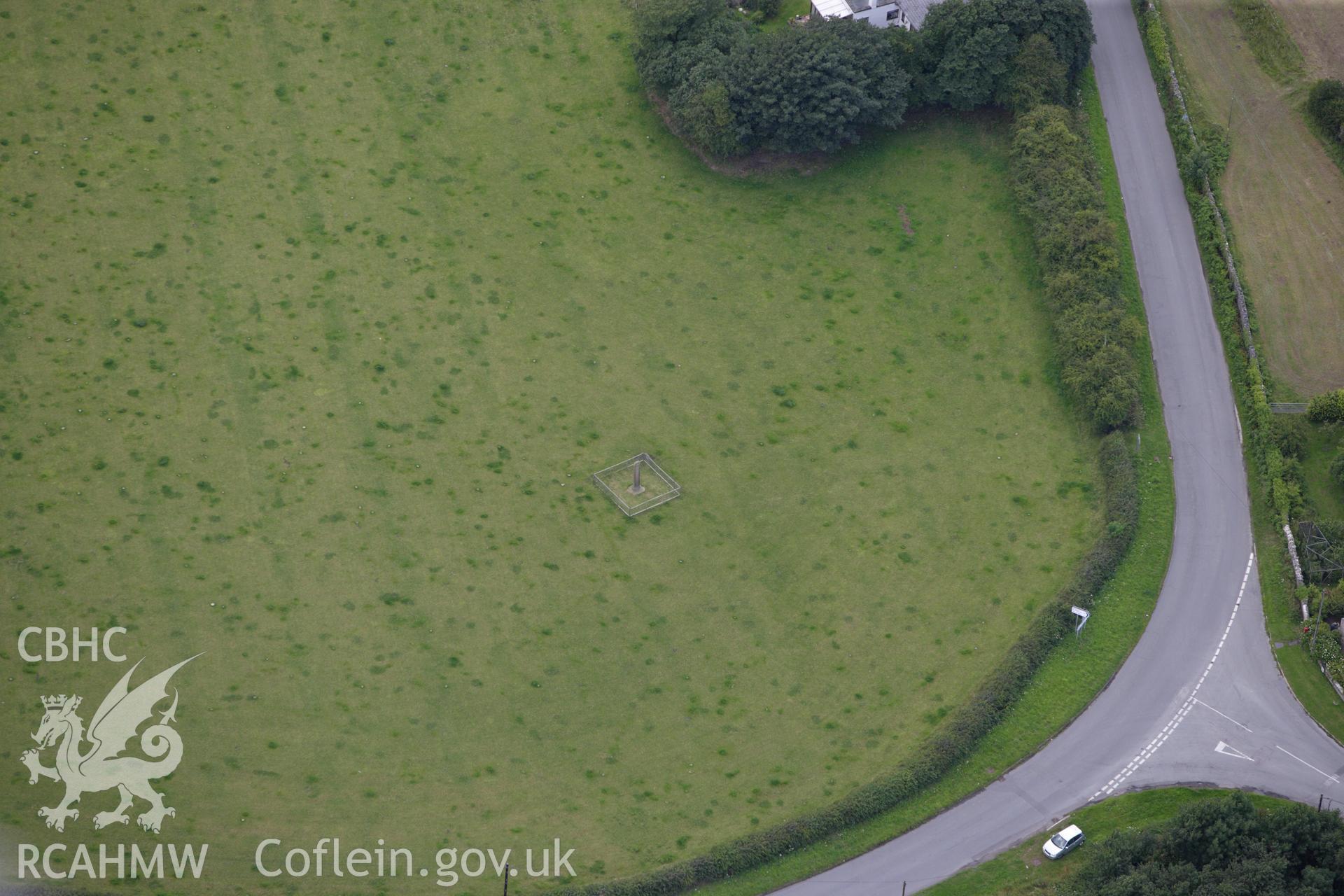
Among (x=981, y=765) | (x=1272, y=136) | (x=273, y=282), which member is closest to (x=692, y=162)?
(x=273, y=282)

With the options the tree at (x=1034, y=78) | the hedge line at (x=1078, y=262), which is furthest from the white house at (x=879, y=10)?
the hedge line at (x=1078, y=262)

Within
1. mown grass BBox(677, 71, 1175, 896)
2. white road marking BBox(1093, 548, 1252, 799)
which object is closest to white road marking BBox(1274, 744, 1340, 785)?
white road marking BBox(1093, 548, 1252, 799)

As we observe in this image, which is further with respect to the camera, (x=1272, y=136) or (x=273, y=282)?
(x=1272, y=136)

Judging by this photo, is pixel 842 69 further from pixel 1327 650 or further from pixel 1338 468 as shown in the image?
pixel 1327 650

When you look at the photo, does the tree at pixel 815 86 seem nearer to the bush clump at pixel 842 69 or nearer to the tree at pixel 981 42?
the bush clump at pixel 842 69

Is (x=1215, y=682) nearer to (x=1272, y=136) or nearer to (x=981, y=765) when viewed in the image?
(x=981, y=765)

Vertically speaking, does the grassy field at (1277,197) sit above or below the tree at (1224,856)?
above
